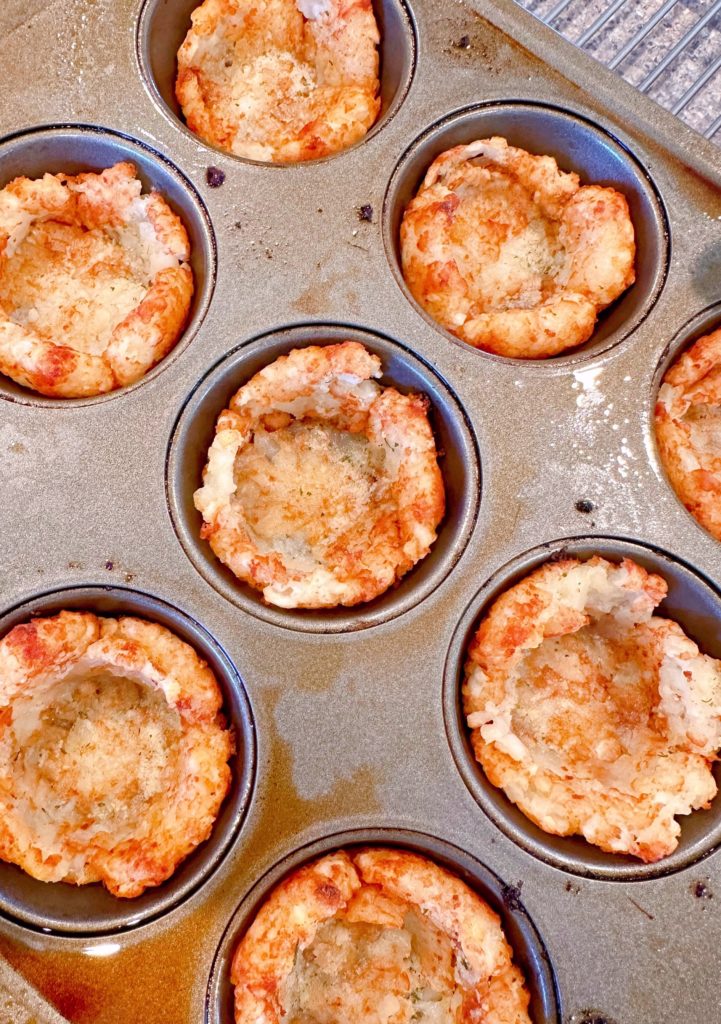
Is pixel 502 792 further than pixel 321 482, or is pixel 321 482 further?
pixel 321 482

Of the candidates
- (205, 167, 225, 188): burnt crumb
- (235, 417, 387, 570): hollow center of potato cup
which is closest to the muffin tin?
(205, 167, 225, 188): burnt crumb

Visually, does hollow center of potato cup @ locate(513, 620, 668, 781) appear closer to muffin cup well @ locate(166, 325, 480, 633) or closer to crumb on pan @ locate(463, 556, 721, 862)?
crumb on pan @ locate(463, 556, 721, 862)

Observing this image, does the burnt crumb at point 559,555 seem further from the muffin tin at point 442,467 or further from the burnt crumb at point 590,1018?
the burnt crumb at point 590,1018

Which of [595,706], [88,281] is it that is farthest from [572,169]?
[595,706]

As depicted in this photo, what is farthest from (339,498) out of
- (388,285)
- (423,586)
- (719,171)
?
(719,171)

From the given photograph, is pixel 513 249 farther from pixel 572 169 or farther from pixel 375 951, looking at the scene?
pixel 375 951

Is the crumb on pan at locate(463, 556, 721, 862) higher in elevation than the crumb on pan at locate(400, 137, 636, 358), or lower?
lower
